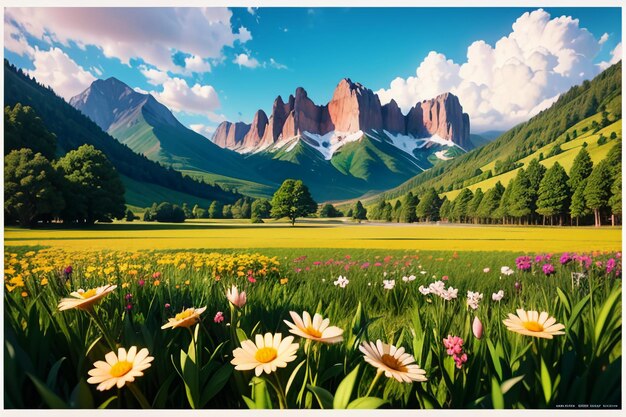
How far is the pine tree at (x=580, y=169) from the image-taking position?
3.13 m

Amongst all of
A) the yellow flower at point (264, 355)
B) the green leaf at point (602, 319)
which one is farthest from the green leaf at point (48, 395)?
the green leaf at point (602, 319)

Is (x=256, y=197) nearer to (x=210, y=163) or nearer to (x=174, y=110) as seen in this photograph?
(x=210, y=163)

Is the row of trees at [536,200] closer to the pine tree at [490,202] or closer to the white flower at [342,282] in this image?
the pine tree at [490,202]

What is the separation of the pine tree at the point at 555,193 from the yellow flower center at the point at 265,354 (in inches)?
142

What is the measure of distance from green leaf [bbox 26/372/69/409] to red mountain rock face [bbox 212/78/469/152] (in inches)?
111

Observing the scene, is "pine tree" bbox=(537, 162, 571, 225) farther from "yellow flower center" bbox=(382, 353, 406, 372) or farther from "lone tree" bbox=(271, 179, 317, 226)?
"yellow flower center" bbox=(382, 353, 406, 372)

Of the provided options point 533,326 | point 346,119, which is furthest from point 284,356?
point 346,119

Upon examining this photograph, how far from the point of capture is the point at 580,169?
126 inches

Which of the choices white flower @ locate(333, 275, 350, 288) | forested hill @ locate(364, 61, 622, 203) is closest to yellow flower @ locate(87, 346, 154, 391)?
white flower @ locate(333, 275, 350, 288)

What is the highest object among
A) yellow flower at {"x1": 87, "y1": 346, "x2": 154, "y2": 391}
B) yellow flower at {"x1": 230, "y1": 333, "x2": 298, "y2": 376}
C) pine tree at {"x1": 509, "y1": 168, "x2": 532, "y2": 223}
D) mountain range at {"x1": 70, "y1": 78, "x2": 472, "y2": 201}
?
mountain range at {"x1": 70, "y1": 78, "x2": 472, "y2": 201}

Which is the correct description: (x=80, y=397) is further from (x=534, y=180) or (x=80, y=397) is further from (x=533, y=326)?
(x=534, y=180)

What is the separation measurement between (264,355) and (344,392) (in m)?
0.29

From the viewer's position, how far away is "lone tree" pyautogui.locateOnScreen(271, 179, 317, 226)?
3520 millimetres
